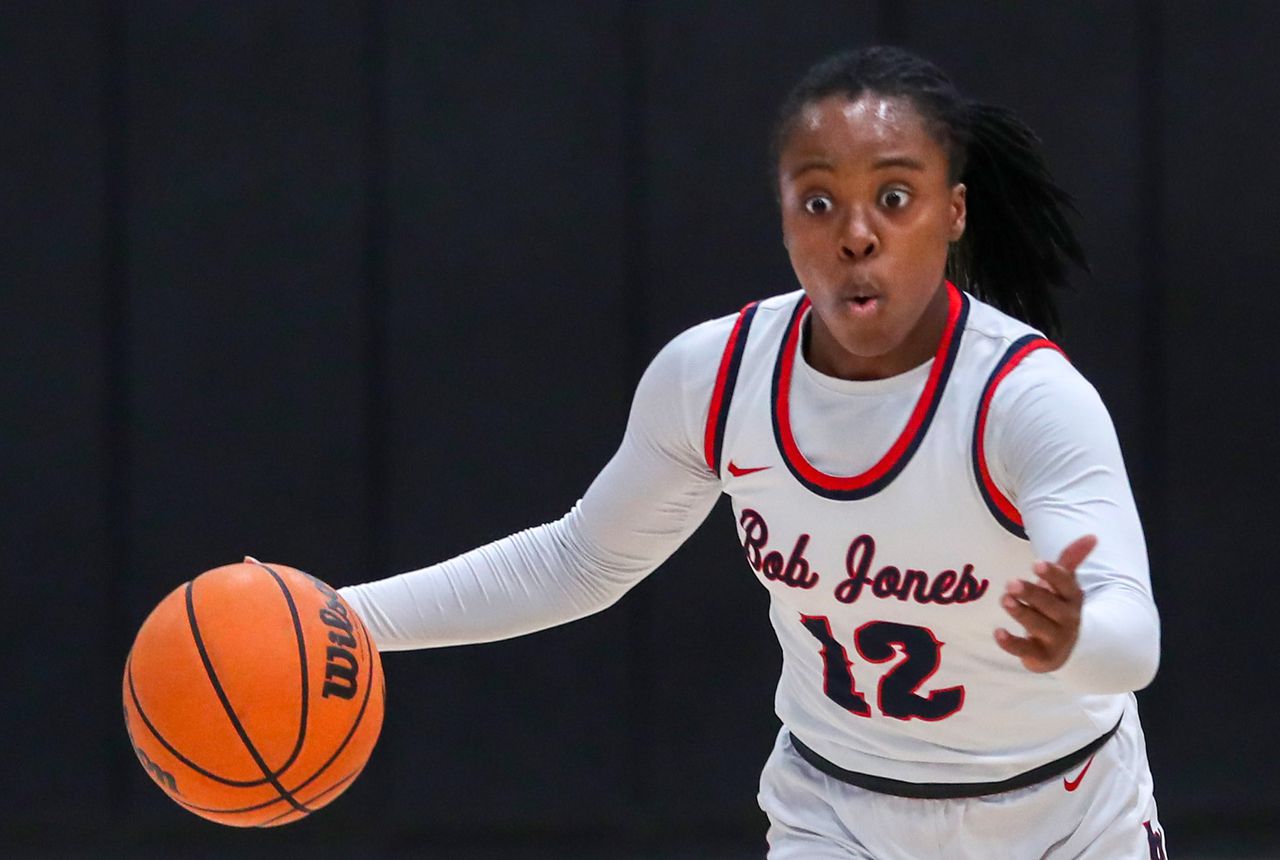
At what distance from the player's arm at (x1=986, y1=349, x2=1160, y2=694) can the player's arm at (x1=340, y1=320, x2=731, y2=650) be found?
0.53 metres

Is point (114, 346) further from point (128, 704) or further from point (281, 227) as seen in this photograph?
point (128, 704)

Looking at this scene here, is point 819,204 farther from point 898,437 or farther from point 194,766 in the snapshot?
point 194,766

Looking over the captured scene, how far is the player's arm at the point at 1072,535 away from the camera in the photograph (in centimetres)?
198

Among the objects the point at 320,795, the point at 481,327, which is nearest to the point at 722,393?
the point at 320,795

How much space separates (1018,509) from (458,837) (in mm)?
2588

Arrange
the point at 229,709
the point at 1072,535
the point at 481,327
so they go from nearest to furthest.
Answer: the point at 1072,535
the point at 229,709
the point at 481,327

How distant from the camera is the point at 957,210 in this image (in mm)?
2578

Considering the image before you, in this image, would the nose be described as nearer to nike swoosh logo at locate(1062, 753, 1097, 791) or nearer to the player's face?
the player's face

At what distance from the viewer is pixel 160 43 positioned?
14.9 ft

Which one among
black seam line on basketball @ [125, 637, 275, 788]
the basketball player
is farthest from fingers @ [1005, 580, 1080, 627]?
black seam line on basketball @ [125, 637, 275, 788]

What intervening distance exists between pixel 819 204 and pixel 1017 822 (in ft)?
2.97

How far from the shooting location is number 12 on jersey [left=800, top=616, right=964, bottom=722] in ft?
8.25

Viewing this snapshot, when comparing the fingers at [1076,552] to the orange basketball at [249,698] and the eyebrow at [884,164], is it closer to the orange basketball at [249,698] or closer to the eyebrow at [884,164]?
the eyebrow at [884,164]

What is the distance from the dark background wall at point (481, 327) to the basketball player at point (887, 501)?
1798mm
